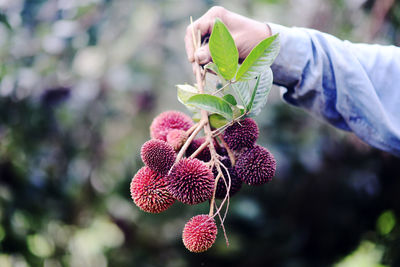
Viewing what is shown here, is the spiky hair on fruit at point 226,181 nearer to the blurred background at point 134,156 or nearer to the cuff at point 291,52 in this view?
the cuff at point 291,52

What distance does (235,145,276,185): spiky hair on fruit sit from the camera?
656mm

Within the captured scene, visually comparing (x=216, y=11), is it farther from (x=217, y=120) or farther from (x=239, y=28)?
(x=217, y=120)

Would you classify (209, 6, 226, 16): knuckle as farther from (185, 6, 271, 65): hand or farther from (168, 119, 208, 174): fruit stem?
(168, 119, 208, 174): fruit stem

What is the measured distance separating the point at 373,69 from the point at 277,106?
4.10ft

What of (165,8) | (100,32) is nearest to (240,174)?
(100,32)

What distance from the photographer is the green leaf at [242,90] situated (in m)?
0.68

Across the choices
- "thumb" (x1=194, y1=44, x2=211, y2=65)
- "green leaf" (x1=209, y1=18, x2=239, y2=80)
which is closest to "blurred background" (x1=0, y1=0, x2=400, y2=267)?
"thumb" (x1=194, y1=44, x2=211, y2=65)

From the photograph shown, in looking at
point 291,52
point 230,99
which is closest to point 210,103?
point 230,99

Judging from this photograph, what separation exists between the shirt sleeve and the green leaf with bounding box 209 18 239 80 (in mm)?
322

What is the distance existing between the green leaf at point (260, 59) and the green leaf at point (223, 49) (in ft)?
0.07

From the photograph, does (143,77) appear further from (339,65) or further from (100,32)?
(339,65)

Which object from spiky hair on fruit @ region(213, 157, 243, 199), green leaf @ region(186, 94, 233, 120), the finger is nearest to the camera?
green leaf @ region(186, 94, 233, 120)

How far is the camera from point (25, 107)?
1653 mm

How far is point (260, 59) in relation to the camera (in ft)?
2.09
